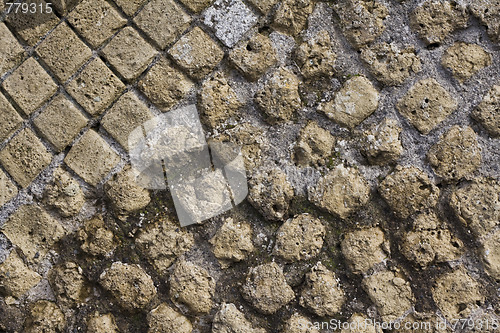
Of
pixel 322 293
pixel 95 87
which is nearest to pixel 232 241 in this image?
pixel 322 293

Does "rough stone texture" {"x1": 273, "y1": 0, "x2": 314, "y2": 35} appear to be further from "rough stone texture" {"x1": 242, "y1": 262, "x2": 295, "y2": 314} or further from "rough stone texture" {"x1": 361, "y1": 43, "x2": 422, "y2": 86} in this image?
"rough stone texture" {"x1": 242, "y1": 262, "x2": 295, "y2": 314}

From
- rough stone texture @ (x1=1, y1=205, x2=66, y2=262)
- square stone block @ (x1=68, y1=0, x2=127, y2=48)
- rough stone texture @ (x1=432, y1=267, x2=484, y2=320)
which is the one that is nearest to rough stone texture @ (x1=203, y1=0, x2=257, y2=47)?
square stone block @ (x1=68, y1=0, x2=127, y2=48)

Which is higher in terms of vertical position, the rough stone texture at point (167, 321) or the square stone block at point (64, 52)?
the square stone block at point (64, 52)

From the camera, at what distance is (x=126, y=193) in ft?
4.65

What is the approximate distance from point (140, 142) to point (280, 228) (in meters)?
0.53

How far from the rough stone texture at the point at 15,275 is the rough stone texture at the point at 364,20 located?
132 cm

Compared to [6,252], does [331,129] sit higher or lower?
lower

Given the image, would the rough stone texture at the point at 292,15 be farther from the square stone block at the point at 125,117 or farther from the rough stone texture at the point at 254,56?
A: the square stone block at the point at 125,117

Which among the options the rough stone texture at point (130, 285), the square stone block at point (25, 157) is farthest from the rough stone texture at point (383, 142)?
the square stone block at point (25, 157)

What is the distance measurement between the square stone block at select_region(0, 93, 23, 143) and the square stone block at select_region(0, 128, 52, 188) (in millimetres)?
30

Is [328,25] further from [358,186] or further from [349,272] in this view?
[349,272]

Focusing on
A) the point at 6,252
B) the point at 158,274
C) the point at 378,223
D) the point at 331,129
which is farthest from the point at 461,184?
the point at 6,252

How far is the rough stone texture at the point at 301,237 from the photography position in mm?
1389

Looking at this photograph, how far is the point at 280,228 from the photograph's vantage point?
141 cm
